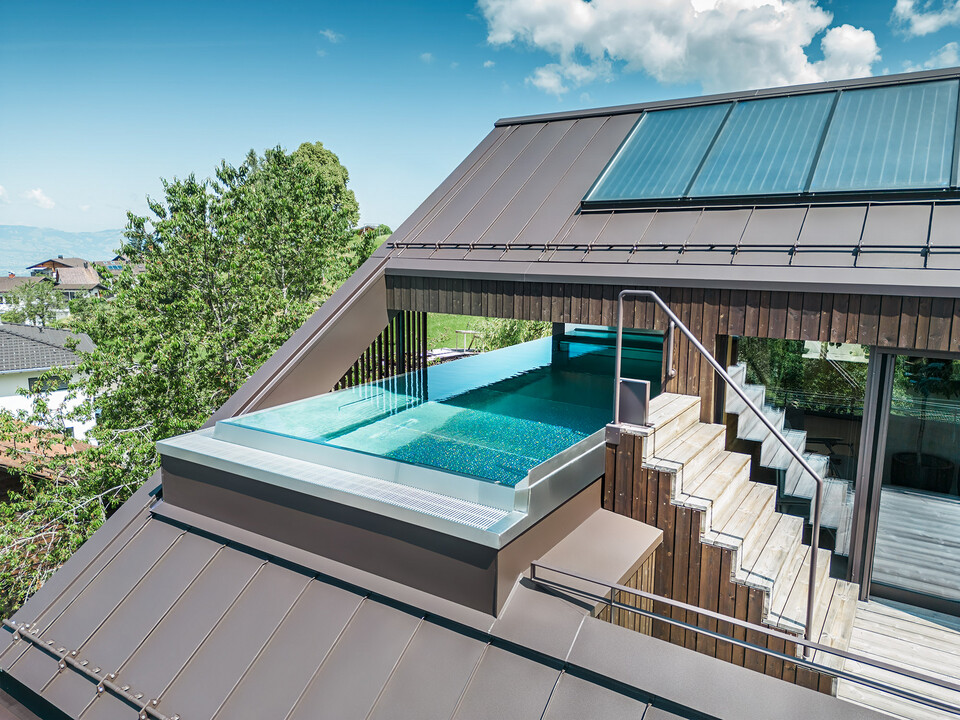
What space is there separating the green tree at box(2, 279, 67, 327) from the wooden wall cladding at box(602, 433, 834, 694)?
58.7m

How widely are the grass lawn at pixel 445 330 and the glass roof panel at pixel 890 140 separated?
1822cm

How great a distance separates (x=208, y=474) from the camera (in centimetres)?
453

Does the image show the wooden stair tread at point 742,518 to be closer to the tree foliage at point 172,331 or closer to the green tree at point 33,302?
the tree foliage at point 172,331

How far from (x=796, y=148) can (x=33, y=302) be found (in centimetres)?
6154

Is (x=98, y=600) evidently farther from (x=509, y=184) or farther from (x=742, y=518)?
(x=509, y=184)

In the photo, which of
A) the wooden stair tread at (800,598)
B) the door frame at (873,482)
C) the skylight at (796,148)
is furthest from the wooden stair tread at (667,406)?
the skylight at (796,148)

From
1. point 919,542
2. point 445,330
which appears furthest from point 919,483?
point 445,330

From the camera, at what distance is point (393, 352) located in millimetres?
8180

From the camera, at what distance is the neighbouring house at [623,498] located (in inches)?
128

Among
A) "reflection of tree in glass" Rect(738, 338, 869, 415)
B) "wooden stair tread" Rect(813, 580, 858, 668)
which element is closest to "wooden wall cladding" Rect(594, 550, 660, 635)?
"wooden stair tread" Rect(813, 580, 858, 668)

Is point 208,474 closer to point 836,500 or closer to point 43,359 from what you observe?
point 836,500

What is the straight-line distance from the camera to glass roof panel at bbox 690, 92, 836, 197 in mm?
5828

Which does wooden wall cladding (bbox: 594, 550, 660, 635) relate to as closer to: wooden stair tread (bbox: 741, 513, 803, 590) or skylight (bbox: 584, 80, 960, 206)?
wooden stair tread (bbox: 741, 513, 803, 590)

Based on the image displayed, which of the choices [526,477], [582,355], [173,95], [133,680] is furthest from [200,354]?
[173,95]
